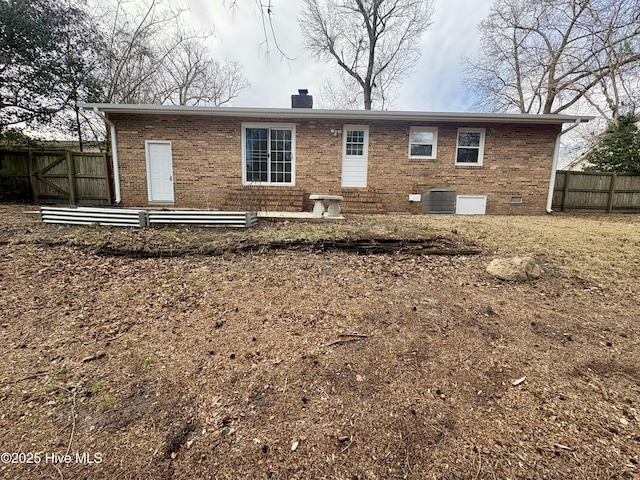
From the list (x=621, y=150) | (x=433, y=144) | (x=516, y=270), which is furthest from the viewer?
(x=621, y=150)

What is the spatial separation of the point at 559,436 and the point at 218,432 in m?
1.77

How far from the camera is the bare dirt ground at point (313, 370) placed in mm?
1491

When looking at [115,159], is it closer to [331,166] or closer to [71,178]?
[71,178]

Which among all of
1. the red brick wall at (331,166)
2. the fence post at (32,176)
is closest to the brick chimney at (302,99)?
the red brick wall at (331,166)

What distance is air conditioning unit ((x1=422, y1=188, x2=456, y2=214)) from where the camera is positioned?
9.70 m

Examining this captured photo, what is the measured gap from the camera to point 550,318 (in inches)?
113

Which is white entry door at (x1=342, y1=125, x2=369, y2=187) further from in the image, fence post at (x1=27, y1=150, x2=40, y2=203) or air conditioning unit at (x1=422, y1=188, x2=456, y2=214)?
fence post at (x1=27, y1=150, x2=40, y2=203)

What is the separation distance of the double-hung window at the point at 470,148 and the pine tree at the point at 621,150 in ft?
24.1

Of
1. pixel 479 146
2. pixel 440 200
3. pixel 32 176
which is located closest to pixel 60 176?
pixel 32 176

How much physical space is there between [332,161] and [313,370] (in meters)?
8.56

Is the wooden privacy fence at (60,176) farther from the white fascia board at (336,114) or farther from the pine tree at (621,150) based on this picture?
the pine tree at (621,150)

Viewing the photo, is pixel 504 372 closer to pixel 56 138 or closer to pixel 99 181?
pixel 99 181

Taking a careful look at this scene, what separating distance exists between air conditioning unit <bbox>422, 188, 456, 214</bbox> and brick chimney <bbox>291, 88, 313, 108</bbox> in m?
5.57

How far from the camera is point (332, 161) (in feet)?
32.7
